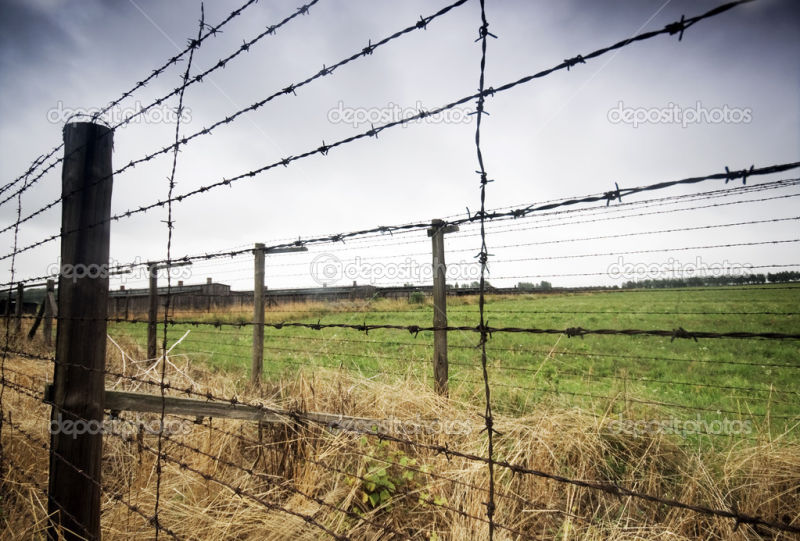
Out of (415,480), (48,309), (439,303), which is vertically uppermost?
(439,303)

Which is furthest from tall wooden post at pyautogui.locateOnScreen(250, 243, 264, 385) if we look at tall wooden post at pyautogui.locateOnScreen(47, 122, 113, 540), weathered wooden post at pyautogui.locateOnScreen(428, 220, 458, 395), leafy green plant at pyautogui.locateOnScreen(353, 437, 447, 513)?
leafy green plant at pyautogui.locateOnScreen(353, 437, 447, 513)

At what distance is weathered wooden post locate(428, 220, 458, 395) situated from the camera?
3.76 metres

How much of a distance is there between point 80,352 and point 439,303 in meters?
2.78

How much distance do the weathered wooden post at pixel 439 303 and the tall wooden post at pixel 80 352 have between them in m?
2.59

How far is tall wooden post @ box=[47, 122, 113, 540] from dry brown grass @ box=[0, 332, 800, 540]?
1.00ft

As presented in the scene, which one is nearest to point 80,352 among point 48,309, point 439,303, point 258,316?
point 439,303

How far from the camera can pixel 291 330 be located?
12.8 metres

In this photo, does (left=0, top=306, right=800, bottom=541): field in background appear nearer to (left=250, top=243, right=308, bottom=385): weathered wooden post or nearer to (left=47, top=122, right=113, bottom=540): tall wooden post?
(left=47, top=122, right=113, bottom=540): tall wooden post

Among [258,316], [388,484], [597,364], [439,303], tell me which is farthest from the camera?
[597,364]

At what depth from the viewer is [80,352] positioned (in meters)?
2.06

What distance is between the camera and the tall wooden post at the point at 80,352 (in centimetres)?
204

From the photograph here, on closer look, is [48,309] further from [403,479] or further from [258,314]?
[403,479]

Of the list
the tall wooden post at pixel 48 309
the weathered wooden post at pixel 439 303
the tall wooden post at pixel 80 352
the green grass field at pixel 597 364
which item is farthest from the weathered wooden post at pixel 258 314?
the tall wooden post at pixel 48 309

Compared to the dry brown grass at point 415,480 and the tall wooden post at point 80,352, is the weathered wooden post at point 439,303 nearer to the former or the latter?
the dry brown grass at point 415,480
